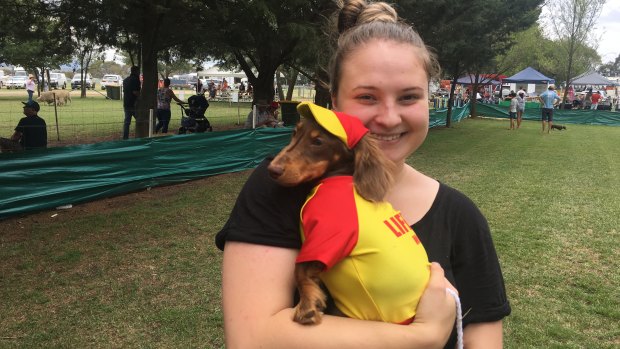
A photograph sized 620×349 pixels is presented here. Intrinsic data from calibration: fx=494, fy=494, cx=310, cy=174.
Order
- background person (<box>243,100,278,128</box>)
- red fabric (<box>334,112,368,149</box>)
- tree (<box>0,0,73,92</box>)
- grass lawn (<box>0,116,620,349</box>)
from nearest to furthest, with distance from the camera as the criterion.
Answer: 1. red fabric (<box>334,112,368,149</box>)
2. grass lawn (<box>0,116,620,349</box>)
3. tree (<box>0,0,73,92</box>)
4. background person (<box>243,100,278,128</box>)

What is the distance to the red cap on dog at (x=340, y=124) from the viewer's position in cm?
130

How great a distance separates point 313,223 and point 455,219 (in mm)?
573

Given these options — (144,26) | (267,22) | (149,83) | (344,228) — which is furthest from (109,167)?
(344,228)

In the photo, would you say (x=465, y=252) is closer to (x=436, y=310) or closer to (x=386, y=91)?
(x=436, y=310)

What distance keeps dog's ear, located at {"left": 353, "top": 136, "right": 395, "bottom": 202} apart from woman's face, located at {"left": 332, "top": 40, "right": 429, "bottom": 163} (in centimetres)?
10

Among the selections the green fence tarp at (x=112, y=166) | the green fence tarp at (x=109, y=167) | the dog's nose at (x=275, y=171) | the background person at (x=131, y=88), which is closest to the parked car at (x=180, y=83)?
the background person at (x=131, y=88)

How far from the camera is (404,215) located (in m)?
1.51

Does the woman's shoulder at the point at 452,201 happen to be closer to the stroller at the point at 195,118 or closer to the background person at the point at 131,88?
the background person at the point at 131,88

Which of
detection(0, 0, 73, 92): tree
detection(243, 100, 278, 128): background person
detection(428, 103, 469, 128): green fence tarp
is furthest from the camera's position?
detection(428, 103, 469, 128): green fence tarp

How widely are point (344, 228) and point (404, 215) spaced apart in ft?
1.30

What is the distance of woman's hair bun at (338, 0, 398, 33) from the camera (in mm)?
1670

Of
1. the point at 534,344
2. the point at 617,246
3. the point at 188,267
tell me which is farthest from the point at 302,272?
the point at 617,246

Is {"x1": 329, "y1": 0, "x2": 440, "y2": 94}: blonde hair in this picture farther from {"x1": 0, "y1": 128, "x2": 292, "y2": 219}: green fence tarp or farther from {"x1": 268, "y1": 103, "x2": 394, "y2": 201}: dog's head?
{"x1": 0, "y1": 128, "x2": 292, "y2": 219}: green fence tarp

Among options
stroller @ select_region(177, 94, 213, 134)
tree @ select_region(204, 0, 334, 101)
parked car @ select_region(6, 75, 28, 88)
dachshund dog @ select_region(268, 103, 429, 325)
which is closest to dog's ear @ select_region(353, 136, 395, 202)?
dachshund dog @ select_region(268, 103, 429, 325)
